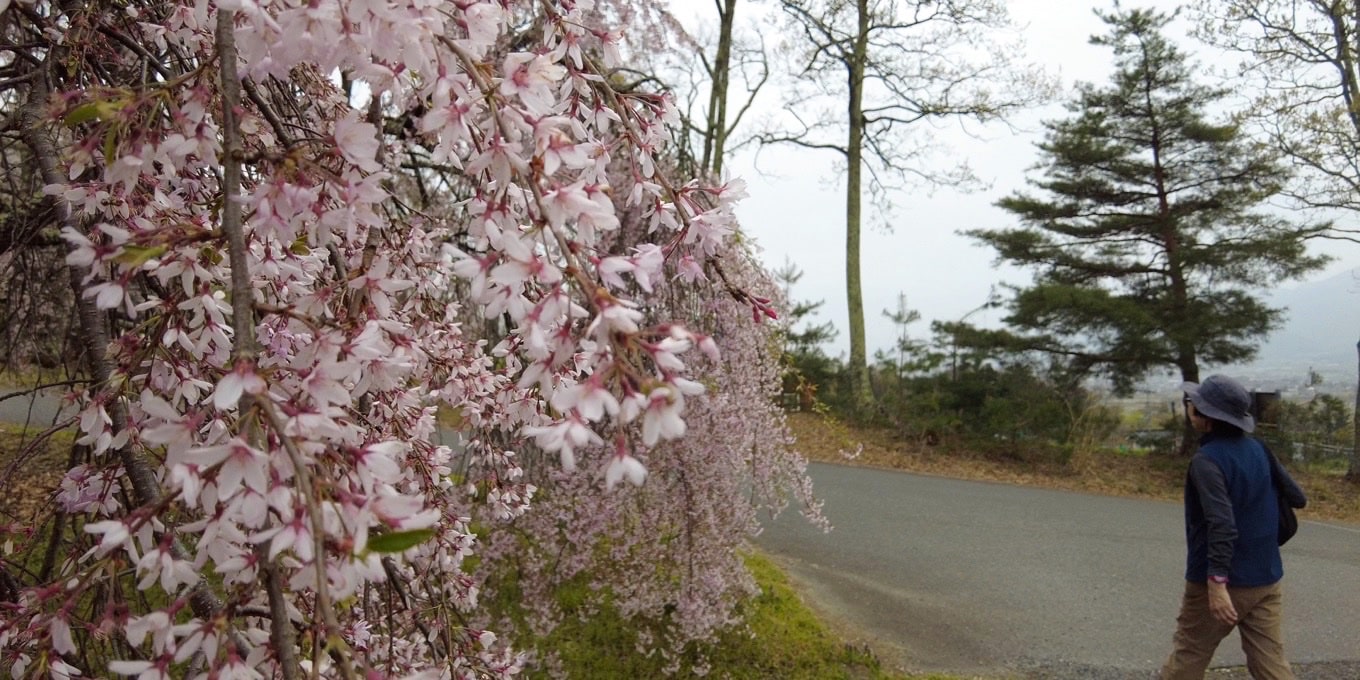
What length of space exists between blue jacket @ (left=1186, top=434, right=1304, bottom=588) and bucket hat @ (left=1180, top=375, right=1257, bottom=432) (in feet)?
0.38

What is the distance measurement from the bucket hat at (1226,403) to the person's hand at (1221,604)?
66cm

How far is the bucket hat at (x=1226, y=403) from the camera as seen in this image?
318 centimetres

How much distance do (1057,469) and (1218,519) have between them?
24.0 ft

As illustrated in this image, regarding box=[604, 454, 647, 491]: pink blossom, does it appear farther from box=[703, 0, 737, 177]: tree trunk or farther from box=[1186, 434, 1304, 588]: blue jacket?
box=[703, 0, 737, 177]: tree trunk

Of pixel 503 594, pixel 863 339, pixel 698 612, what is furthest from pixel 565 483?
pixel 863 339

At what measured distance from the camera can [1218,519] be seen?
10.0 feet

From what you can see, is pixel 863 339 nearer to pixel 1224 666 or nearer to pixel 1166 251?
pixel 1166 251

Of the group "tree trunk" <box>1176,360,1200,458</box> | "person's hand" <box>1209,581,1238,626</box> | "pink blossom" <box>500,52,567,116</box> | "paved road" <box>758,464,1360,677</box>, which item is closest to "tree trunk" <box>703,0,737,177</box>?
"paved road" <box>758,464,1360,677</box>

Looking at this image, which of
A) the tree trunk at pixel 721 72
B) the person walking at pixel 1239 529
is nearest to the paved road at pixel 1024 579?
the person walking at pixel 1239 529

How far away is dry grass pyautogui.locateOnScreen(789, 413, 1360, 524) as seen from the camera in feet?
28.7

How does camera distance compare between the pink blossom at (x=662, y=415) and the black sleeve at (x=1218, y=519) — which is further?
the black sleeve at (x=1218, y=519)

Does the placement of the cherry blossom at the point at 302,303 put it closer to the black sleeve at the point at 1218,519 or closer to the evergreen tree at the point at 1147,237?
the black sleeve at the point at 1218,519

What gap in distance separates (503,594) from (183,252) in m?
4.06

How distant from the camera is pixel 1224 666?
4.25 m
